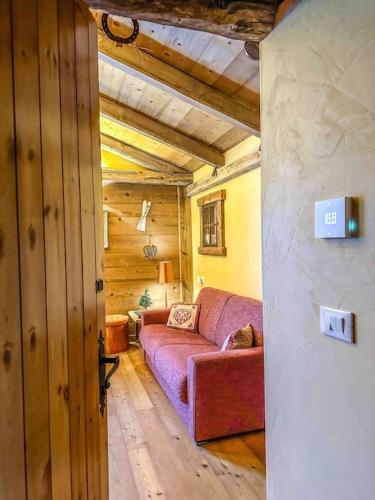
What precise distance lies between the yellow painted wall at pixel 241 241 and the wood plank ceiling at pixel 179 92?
33 centimetres

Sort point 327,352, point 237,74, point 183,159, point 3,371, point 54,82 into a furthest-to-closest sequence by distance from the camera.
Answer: point 183,159 < point 237,74 < point 327,352 < point 54,82 < point 3,371

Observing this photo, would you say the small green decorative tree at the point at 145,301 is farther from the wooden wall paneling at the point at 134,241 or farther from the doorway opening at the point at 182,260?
the wooden wall paneling at the point at 134,241

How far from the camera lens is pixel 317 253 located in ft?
3.98

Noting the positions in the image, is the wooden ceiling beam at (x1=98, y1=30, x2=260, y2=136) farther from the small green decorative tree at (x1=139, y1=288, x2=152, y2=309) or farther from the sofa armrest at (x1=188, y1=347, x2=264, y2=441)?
the small green decorative tree at (x1=139, y1=288, x2=152, y2=309)

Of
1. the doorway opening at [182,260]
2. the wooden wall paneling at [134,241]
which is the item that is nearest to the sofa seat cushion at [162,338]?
the doorway opening at [182,260]

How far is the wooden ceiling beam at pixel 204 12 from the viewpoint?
126 cm

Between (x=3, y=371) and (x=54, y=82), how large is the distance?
2.41ft

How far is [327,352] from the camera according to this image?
119cm

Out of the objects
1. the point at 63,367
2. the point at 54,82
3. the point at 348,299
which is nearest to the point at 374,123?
the point at 348,299

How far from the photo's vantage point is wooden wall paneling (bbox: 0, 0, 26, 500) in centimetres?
72

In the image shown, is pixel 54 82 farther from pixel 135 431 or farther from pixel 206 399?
pixel 135 431

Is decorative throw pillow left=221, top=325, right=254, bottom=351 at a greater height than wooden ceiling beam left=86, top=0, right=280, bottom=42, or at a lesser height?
lesser

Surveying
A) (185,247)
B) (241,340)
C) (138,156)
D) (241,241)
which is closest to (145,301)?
(185,247)

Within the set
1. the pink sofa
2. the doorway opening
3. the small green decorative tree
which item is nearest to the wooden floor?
the doorway opening
